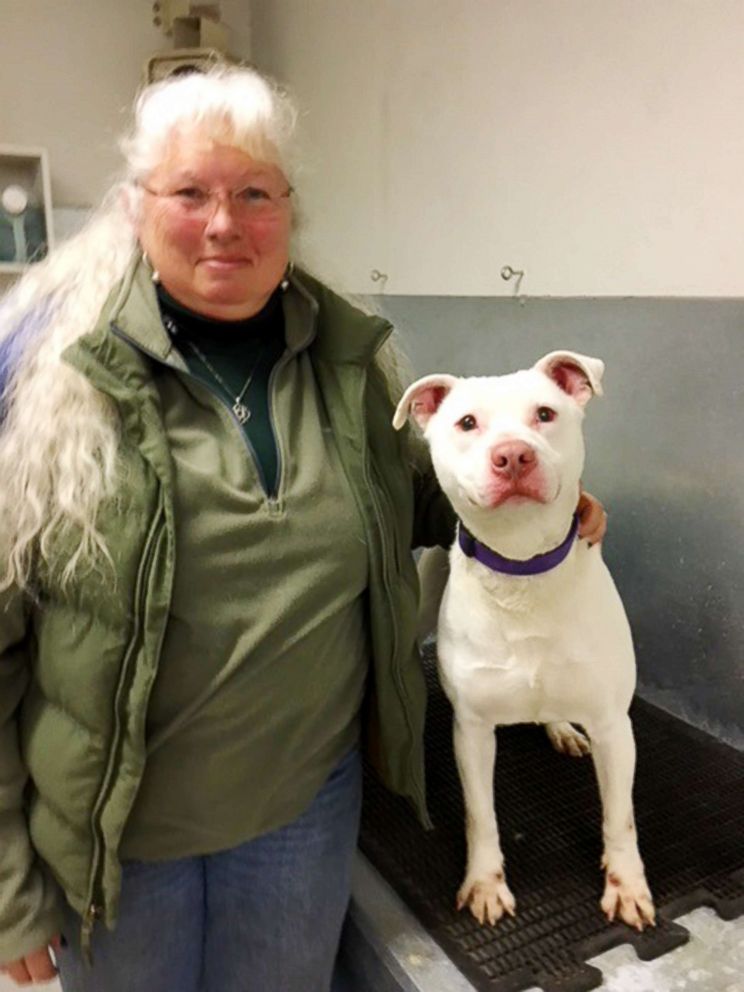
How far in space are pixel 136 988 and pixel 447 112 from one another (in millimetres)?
1809

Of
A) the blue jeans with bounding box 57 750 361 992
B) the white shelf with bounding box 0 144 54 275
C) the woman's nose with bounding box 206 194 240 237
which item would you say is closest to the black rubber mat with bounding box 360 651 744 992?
the blue jeans with bounding box 57 750 361 992


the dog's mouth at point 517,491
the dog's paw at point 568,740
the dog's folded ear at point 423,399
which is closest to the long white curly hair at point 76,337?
the dog's folded ear at point 423,399

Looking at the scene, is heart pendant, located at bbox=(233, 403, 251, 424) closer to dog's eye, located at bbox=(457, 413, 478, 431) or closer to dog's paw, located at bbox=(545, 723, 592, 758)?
dog's eye, located at bbox=(457, 413, 478, 431)

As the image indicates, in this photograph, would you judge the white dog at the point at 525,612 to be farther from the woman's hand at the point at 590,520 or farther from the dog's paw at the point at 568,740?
the dog's paw at the point at 568,740

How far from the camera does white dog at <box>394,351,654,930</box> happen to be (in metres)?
1.03

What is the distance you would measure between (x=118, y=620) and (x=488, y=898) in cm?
63

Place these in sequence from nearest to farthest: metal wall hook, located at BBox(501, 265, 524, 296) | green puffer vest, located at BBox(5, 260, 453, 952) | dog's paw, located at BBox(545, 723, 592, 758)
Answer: green puffer vest, located at BBox(5, 260, 453, 952)
dog's paw, located at BBox(545, 723, 592, 758)
metal wall hook, located at BBox(501, 265, 524, 296)

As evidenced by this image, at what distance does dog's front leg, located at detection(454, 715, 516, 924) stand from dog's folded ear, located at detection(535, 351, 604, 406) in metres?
0.46

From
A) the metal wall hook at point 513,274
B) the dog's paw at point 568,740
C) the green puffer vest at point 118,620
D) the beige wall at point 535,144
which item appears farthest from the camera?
the metal wall hook at point 513,274

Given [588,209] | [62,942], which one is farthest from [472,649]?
[588,209]

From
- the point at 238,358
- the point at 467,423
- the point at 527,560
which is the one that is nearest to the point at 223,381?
the point at 238,358

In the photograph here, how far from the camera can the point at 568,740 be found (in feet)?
5.07

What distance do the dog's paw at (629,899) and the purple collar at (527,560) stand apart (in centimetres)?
42

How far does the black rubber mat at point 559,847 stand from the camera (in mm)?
1087
